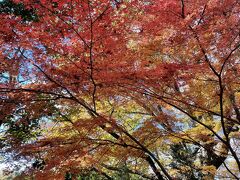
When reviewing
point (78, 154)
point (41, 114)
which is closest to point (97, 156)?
point (78, 154)

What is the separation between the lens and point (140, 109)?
1170cm

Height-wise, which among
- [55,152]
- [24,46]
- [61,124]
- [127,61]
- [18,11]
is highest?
[18,11]

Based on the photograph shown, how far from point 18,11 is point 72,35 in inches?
176

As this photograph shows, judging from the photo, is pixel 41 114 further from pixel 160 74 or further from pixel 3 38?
pixel 160 74

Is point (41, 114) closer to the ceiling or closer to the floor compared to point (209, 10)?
closer to the floor

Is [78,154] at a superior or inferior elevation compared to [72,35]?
inferior

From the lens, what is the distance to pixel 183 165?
36.2ft

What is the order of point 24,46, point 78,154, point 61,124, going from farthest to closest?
point 61,124, point 78,154, point 24,46

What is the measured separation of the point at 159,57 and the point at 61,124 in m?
4.36

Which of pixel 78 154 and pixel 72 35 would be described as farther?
pixel 78 154

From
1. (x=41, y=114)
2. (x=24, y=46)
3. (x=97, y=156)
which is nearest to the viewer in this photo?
(x=24, y=46)

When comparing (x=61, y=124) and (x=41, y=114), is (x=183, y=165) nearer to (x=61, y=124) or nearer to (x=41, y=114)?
(x=61, y=124)

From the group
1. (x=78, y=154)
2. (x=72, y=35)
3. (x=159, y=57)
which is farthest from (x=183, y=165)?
(x=72, y=35)

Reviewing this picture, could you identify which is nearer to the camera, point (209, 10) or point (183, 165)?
point (209, 10)
